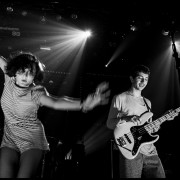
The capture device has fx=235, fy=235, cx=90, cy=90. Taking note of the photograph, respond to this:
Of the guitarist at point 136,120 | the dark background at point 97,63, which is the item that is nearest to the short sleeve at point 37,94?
the guitarist at point 136,120

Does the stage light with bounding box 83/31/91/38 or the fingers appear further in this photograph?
the stage light with bounding box 83/31/91/38

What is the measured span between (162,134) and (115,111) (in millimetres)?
3987

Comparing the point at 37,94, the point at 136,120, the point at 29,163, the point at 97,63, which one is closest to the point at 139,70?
the point at 136,120

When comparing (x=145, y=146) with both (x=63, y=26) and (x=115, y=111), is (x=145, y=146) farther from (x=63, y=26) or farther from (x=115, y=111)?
(x=63, y=26)

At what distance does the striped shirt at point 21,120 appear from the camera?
2.32 m

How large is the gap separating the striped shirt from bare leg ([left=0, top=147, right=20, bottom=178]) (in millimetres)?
58

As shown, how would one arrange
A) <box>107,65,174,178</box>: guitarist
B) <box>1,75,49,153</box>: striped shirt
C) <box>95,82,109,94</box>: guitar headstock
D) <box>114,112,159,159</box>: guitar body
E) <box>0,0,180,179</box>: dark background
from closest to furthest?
<box>1,75,49,153</box>: striped shirt < <box>95,82,109,94</box>: guitar headstock < <box>107,65,174,178</box>: guitarist < <box>114,112,159,159</box>: guitar body < <box>0,0,180,179</box>: dark background

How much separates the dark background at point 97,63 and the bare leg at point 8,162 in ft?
11.9

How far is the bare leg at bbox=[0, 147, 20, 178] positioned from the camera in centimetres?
208

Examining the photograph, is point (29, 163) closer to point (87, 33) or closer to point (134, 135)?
point (134, 135)

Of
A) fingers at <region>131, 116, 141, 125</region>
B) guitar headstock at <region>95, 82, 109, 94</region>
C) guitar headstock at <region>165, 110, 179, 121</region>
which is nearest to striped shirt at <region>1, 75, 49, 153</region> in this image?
guitar headstock at <region>95, 82, 109, 94</region>

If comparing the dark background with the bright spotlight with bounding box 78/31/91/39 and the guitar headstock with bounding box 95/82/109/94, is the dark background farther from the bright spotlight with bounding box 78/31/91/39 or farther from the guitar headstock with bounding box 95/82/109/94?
the guitar headstock with bounding box 95/82/109/94

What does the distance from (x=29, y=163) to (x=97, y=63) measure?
6874mm

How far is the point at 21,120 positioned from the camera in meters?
2.41
